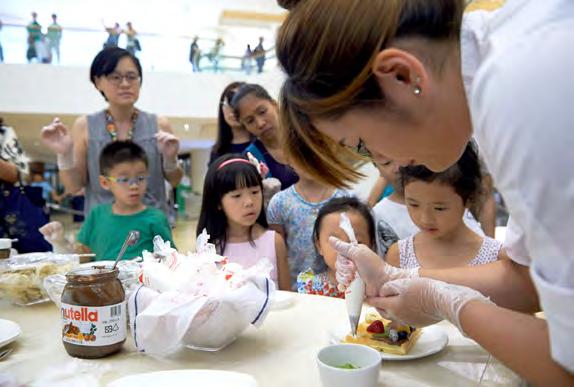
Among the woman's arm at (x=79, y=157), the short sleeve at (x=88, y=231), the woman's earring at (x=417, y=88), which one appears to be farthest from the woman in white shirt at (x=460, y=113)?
the woman's arm at (x=79, y=157)

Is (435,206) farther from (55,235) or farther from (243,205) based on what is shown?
(55,235)

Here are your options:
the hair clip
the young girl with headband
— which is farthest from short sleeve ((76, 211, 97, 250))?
the hair clip

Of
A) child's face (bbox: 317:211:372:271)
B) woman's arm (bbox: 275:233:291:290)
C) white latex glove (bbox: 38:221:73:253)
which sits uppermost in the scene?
child's face (bbox: 317:211:372:271)

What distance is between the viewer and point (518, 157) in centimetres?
52

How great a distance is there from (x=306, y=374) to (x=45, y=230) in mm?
1403

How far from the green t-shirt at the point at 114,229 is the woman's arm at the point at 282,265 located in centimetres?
47

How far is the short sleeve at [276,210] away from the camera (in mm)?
Result: 2176

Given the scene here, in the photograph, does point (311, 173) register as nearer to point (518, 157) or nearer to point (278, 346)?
point (278, 346)

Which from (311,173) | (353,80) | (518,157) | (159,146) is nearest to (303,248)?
(159,146)

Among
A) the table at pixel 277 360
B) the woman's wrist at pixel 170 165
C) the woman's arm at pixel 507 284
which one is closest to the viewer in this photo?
the table at pixel 277 360

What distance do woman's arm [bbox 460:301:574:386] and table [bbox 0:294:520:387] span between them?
0.10 metres

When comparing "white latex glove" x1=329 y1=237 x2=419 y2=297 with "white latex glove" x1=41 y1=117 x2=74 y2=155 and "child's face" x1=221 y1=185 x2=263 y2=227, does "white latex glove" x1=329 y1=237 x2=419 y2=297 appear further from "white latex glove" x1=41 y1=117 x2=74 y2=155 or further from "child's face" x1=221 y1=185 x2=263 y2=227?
"white latex glove" x1=41 y1=117 x2=74 y2=155

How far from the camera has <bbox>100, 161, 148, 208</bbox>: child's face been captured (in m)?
2.10

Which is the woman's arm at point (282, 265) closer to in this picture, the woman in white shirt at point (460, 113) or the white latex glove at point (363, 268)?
Result: the white latex glove at point (363, 268)
